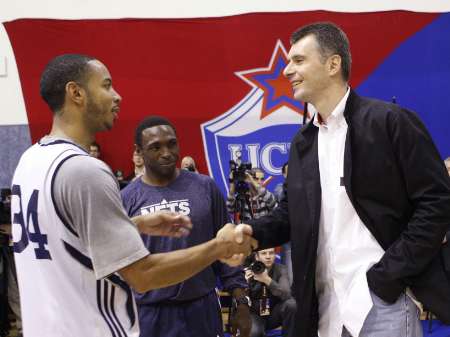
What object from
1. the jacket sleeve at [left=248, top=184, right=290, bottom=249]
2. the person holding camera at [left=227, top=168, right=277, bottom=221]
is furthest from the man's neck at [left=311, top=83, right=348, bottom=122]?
the person holding camera at [left=227, top=168, right=277, bottom=221]

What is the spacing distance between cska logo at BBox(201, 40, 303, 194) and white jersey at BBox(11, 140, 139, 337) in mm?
6876

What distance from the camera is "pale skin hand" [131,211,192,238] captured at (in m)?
2.97

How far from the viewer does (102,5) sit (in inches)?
384

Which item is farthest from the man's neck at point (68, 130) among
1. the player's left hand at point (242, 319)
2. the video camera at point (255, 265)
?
the video camera at point (255, 265)

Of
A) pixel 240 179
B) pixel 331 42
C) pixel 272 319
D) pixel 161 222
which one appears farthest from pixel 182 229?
pixel 272 319

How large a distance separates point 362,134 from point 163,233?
1.12m

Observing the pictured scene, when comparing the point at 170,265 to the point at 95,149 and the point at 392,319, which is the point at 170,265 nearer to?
the point at 392,319

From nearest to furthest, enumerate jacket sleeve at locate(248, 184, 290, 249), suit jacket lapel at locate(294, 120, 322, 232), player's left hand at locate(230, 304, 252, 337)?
suit jacket lapel at locate(294, 120, 322, 232) < jacket sleeve at locate(248, 184, 290, 249) < player's left hand at locate(230, 304, 252, 337)

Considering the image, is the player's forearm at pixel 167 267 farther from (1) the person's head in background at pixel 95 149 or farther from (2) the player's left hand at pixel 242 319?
(1) the person's head in background at pixel 95 149

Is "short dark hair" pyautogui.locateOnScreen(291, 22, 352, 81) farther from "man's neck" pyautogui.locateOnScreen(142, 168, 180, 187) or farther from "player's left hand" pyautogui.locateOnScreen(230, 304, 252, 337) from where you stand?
"player's left hand" pyautogui.locateOnScreen(230, 304, 252, 337)

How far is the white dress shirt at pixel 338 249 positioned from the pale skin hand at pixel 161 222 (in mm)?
718

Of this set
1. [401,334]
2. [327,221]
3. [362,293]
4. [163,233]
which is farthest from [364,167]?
[163,233]

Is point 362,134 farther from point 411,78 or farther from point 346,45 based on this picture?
point 411,78

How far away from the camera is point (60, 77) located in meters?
2.46
